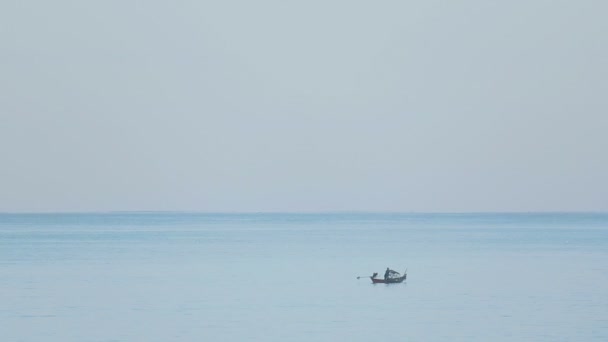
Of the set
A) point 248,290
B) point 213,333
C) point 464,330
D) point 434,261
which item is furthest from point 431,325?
point 434,261

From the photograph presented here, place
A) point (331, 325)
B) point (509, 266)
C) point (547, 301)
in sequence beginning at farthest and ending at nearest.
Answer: point (509, 266) → point (547, 301) → point (331, 325)

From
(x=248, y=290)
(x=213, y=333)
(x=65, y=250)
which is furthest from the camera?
(x=65, y=250)

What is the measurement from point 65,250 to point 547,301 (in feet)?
128

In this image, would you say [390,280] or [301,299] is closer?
[301,299]

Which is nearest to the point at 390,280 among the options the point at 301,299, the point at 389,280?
the point at 389,280

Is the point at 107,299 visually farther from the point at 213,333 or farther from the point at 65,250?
the point at 65,250

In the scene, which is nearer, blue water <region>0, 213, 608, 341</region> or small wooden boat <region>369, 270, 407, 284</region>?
blue water <region>0, 213, 608, 341</region>

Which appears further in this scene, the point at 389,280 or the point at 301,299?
the point at 389,280

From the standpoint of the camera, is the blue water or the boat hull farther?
the boat hull

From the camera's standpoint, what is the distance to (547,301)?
96.1ft

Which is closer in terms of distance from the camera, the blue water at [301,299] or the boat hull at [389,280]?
the blue water at [301,299]

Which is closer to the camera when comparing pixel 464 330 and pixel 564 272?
pixel 464 330

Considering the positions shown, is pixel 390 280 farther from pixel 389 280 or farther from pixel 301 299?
pixel 301 299

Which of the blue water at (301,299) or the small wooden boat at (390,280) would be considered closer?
the blue water at (301,299)
